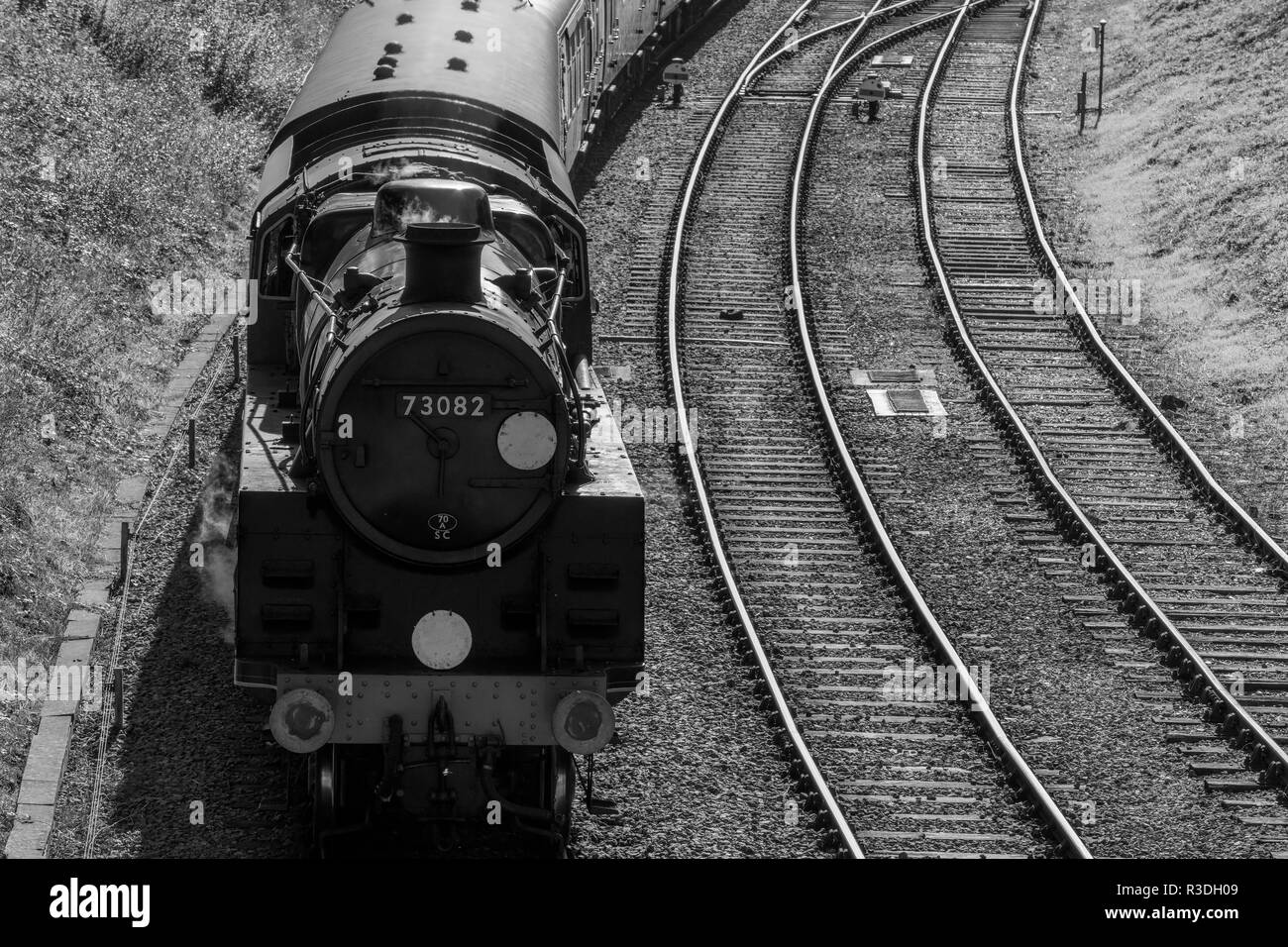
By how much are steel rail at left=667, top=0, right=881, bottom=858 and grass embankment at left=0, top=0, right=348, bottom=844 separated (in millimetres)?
5207

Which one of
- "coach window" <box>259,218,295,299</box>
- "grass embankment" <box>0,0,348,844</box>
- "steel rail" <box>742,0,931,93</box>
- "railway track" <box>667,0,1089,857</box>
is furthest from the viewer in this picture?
"steel rail" <box>742,0,931,93</box>

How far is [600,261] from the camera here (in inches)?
880

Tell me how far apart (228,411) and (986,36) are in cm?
2264

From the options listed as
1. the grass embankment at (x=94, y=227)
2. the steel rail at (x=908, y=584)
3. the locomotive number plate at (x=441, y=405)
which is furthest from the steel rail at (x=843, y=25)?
the locomotive number plate at (x=441, y=405)

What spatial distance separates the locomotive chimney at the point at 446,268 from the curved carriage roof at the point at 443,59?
430cm

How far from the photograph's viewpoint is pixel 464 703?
32.5ft

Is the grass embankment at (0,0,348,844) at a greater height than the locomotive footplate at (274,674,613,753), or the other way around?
the grass embankment at (0,0,348,844)

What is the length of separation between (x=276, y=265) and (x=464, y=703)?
380 centimetres

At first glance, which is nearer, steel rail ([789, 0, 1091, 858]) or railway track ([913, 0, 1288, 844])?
steel rail ([789, 0, 1091, 858])

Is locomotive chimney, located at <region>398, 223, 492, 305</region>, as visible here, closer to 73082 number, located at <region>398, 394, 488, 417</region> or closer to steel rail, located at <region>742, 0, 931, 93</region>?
73082 number, located at <region>398, 394, 488, 417</region>

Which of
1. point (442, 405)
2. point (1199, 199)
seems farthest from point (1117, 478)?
point (1199, 199)

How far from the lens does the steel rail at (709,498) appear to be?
11.3 m

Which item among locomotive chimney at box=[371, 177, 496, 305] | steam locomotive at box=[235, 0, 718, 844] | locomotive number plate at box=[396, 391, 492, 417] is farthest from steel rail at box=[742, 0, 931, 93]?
locomotive number plate at box=[396, 391, 492, 417]

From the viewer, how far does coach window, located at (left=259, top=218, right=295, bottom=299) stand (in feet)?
39.0
